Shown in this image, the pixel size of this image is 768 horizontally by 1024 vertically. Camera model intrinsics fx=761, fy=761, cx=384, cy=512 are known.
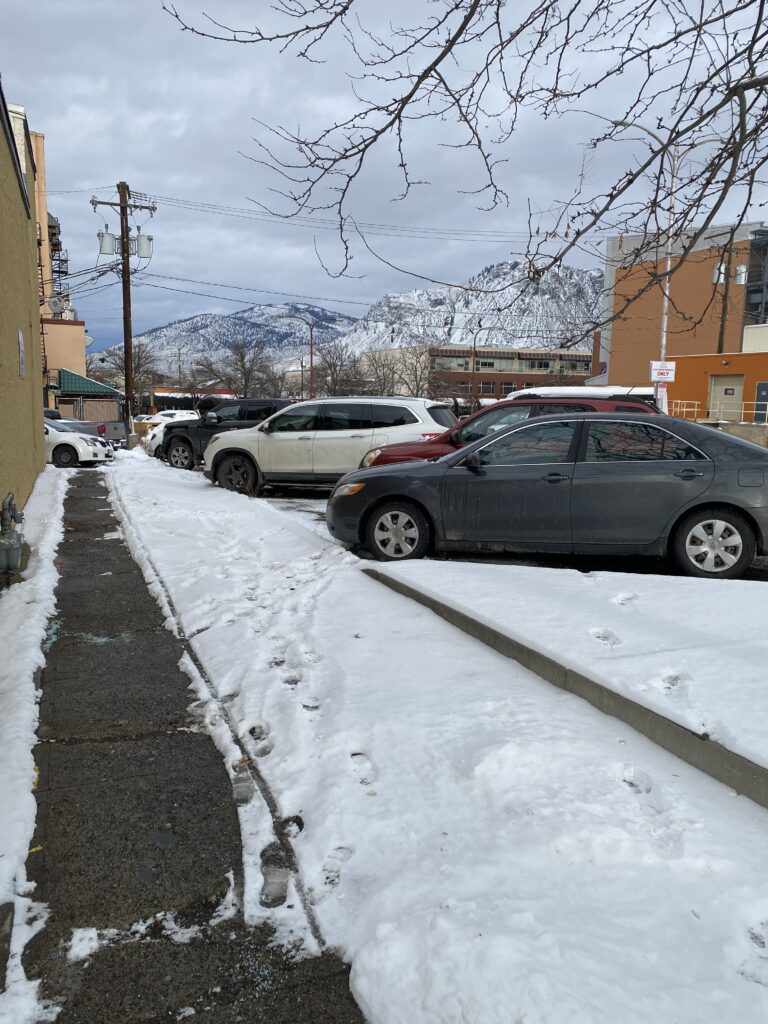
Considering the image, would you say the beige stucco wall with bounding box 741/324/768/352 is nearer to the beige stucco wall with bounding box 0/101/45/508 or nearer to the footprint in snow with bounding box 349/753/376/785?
the beige stucco wall with bounding box 0/101/45/508

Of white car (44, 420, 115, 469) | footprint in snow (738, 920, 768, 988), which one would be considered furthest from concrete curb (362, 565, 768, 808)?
white car (44, 420, 115, 469)

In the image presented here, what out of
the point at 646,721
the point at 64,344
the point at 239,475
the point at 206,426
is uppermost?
the point at 64,344

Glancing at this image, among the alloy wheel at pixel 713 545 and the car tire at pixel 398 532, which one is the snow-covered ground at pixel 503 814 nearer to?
the alloy wheel at pixel 713 545

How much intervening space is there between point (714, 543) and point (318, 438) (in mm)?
7497

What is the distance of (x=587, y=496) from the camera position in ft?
22.8

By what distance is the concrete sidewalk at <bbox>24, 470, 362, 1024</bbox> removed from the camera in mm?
2180

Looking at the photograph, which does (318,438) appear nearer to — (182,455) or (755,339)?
(182,455)

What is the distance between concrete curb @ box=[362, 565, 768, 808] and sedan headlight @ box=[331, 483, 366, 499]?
2941mm

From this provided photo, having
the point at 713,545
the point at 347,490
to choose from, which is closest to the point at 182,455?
the point at 347,490

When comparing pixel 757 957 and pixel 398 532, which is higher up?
pixel 398 532

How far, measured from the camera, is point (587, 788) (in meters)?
3.06

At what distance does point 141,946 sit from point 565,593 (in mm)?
3916

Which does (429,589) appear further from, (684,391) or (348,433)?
(684,391)

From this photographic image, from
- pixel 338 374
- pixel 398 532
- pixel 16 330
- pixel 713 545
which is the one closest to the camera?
pixel 713 545
